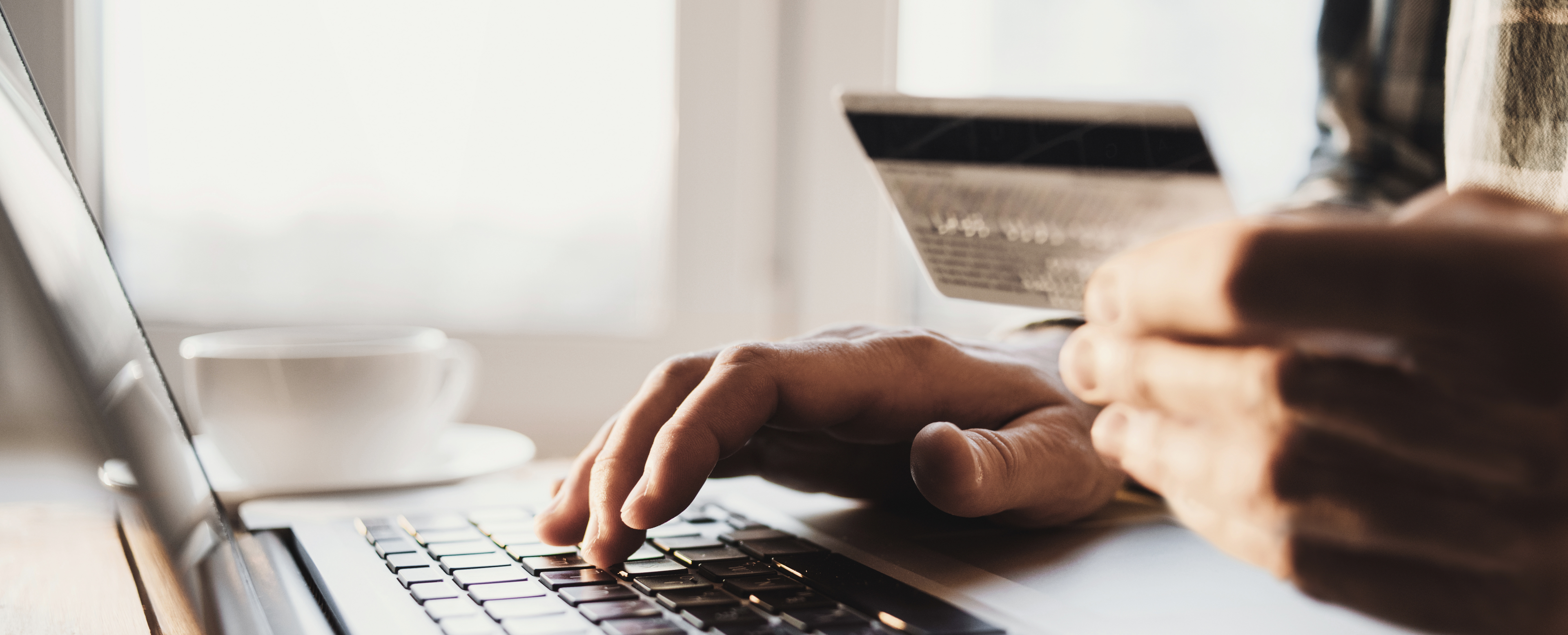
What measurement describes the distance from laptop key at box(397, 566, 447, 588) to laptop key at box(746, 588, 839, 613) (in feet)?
0.35

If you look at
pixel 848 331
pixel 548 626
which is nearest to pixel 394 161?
pixel 848 331

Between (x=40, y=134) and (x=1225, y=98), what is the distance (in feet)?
3.86

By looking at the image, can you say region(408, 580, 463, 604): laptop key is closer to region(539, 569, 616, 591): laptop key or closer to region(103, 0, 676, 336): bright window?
region(539, 569, 616, 591): laptop key

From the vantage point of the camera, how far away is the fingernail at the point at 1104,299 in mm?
244

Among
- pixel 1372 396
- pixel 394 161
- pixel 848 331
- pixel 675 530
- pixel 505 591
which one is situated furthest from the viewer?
pixel 394 161

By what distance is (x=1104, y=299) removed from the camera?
0.81ft

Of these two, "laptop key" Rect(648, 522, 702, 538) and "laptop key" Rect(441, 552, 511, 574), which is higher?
"laptop key" Rect(441, 552, 511, 574)

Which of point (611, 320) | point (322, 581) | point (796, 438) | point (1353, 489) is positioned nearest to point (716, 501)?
point (796, 438)

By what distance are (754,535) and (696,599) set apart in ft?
0.34

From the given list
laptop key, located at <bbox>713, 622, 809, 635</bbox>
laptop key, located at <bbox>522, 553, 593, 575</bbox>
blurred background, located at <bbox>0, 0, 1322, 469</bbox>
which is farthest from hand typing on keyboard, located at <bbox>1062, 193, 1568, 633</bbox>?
blurred background, located at <bbox>0, 0, 1322, 469</bbox>

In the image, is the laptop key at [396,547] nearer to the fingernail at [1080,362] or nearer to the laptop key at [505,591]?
the laptop key at [505,591]

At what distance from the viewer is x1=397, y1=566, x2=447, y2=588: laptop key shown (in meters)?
0.34

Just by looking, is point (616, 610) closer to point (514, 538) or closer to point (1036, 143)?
point (514, 538)

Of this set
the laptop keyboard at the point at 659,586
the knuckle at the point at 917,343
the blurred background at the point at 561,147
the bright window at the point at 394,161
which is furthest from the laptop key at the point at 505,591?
the bright window at the point at 394,161
